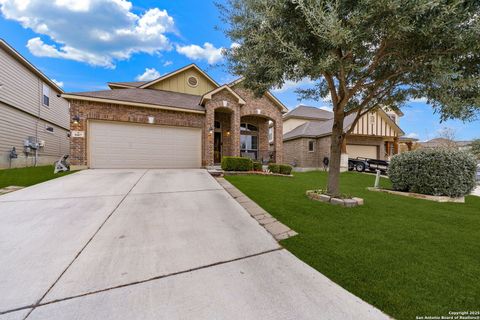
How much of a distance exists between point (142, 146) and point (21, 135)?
24.8 feet

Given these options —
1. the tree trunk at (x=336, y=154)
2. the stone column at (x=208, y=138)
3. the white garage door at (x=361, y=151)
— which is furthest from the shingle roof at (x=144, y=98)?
the white garage door at (x=361, y=151)

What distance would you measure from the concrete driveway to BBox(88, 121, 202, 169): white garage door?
6781mm

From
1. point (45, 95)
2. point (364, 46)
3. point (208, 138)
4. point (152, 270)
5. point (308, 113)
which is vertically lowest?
point (152, 270)

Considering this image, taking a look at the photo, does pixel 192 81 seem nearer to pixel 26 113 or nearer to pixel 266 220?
pixel 26 113

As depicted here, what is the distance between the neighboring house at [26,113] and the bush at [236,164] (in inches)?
337

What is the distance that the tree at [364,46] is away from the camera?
344 centimetres

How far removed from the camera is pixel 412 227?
376 cm

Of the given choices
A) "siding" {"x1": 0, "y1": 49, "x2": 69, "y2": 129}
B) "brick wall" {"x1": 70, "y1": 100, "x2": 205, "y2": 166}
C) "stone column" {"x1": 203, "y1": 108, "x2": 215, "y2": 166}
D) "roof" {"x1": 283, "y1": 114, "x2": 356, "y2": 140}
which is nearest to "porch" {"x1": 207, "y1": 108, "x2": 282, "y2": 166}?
"stone column" {"x1": 203, "y1": 108, "x2": 215, "y2": 166}

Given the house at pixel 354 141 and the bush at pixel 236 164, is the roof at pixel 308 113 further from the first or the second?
the bush at pixel 236 164

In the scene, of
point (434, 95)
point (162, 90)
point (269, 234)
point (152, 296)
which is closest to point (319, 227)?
point (269, 234)

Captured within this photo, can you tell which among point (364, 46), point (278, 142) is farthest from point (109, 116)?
point (364, 46)

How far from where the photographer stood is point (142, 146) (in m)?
11.2

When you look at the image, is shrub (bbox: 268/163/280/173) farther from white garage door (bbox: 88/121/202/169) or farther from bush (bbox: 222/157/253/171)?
white garage door (bbox: 88/121/202/169)

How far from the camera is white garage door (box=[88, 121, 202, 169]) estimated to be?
10484 millimetres
